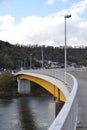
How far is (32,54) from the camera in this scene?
564 feet

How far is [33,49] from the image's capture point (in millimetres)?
181875

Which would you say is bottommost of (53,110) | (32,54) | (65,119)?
(53,110)

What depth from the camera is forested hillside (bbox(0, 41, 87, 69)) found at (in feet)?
489

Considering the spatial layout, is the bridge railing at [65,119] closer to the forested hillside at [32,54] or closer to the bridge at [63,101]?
→ the bridge at [63,101]

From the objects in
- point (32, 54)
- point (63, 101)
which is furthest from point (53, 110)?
point (32, 54)

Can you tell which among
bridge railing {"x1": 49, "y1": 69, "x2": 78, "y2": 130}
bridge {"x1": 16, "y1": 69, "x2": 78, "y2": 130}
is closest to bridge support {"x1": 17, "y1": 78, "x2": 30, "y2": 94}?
bridge {"x1": 16, "y1": 69, "x2": 78, "y2": 130}

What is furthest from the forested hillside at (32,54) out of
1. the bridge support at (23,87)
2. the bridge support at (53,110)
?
the bridge support at (53,110)

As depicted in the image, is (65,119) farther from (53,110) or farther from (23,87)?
(23,87)

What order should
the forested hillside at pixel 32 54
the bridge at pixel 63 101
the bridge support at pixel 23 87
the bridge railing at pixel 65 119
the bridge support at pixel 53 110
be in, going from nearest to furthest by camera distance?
the bridge railing at pixel 65 119 → the bridge at pixel 63 101 → the bridge support at pixel 53 110 → the bridge support at pixel 23 87 → the forested hillside at pixel 32 54

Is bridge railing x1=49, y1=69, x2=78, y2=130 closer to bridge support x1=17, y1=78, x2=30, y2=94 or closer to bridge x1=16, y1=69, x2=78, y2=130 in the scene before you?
bridge x1=16, y1=69, x2=78, y2=130

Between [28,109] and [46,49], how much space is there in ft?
342

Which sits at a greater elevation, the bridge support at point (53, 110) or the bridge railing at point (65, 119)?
the bridge railing at point (65, 119)

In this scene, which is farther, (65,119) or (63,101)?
(63,101)

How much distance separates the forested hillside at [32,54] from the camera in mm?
149000
